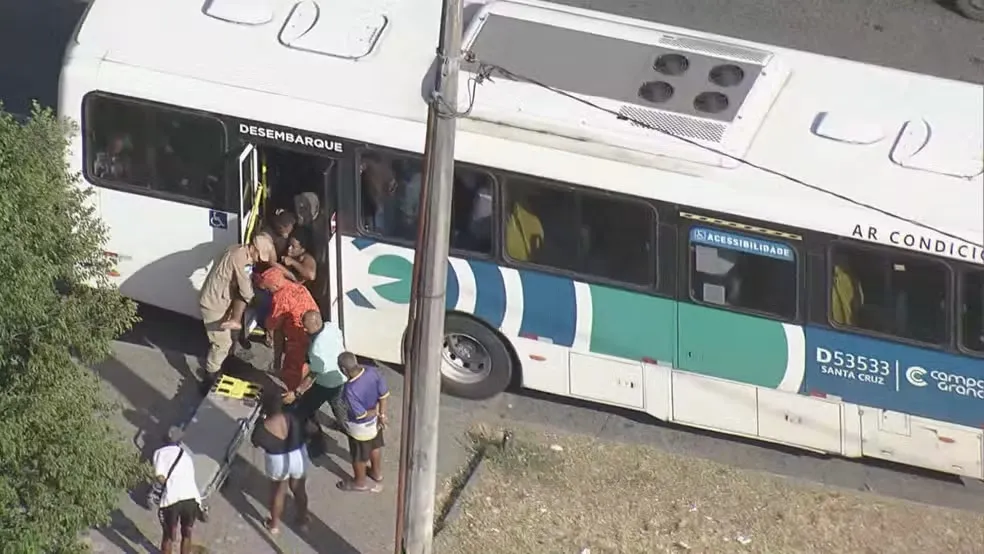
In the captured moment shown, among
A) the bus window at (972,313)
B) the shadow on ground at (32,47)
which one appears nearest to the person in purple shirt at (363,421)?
the bus window at (972,313)

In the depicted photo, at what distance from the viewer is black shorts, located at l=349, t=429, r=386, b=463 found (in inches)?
486

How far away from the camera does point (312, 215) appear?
13258 mm

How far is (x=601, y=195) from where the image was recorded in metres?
12.4

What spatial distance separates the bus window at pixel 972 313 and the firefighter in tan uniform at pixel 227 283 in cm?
509

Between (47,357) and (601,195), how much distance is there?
14.6 feet

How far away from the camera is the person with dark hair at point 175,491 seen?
1127 cm

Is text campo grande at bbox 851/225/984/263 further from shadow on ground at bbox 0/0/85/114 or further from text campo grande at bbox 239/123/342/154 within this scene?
shadow on ground at bbox 0/0/85/114

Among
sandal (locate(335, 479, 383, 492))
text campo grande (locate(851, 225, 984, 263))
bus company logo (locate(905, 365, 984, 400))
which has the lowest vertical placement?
sandal (locate(335, 479, 383, 492))

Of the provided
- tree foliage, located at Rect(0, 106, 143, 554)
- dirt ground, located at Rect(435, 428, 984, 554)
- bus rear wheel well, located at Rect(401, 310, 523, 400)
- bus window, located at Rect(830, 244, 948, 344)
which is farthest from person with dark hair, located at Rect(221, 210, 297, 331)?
bus window, located at Rect(830, 244, 948, 344)

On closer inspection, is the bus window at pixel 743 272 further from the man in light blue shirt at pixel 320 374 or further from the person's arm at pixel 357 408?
the man in light blue shirt at pixel 320 374

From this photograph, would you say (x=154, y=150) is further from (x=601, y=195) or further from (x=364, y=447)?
(x=601, y=195)

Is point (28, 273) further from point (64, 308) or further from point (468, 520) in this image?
point (468, 520)

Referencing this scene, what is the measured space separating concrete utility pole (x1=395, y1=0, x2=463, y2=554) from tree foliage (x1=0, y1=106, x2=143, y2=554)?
177 centimetres

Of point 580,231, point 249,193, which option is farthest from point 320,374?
point 580,231
